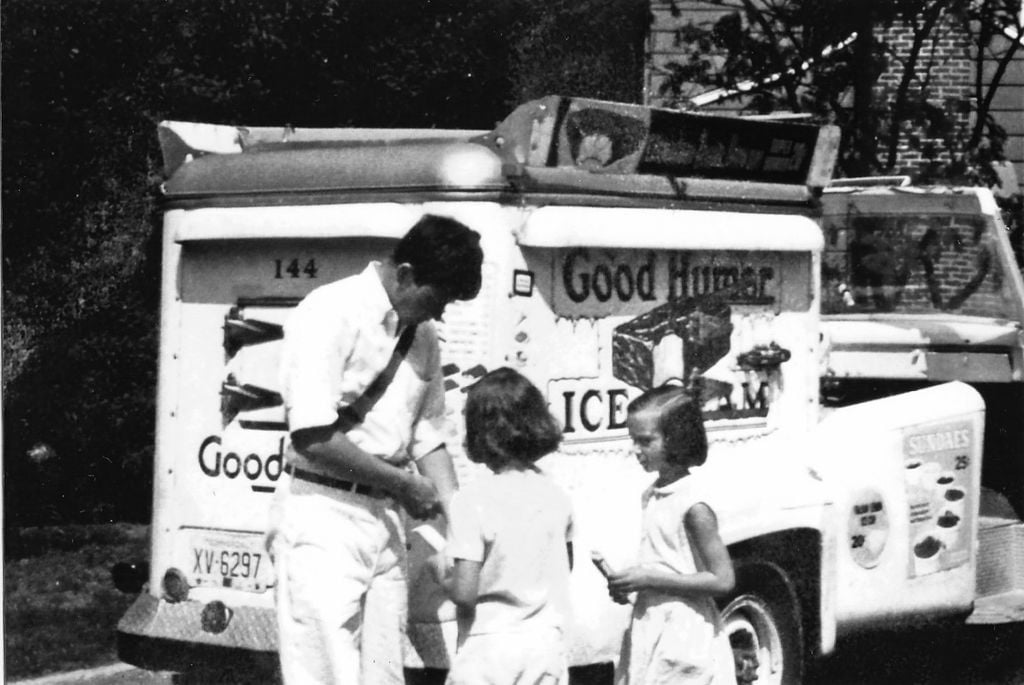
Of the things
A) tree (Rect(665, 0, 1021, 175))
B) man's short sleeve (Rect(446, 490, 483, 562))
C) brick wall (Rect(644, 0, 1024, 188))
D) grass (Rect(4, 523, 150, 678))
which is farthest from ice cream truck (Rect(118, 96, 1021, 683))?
brick wall (Rect(644, 0, 1024, 188))

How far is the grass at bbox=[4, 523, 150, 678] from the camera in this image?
751 centimetres

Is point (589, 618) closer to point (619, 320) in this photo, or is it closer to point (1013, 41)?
point (619, 320)

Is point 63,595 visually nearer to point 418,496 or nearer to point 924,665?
point 924,665

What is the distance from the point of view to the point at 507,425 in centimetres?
439

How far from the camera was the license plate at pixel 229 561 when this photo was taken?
5.65 metres

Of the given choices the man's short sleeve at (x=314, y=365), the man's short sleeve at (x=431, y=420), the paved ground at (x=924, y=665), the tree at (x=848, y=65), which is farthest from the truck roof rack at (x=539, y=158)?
the tree at (x=848, y=65)

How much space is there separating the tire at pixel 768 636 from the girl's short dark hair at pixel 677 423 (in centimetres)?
136

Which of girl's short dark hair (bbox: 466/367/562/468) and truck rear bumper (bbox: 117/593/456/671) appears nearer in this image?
girl's short dark hair (bbox: 466/367/562/468)

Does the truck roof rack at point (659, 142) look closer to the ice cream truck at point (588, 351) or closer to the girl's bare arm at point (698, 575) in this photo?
the ice cream truck at point (588, 351)

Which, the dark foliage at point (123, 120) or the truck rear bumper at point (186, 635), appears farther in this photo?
Answer: the dark foliage at point (123, 120)

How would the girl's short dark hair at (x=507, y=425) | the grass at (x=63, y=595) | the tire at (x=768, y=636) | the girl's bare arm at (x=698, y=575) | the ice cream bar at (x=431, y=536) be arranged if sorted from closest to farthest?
the girl's short dark hair at (x=507, y=425) < the girl's bare arm at (x=698, y=575) < the ice cream bar at (x=431, y=536) < the tire at (x=768, y=636) < the grass at (x=63, y=595)

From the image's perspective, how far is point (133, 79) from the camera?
902 centimetres

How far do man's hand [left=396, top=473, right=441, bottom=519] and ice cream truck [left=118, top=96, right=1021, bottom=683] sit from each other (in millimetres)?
454

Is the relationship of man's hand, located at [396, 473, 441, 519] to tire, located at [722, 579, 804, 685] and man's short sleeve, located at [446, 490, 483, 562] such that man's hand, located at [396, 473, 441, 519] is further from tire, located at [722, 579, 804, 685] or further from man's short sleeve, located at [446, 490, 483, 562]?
tire, located at [722, 579, 804, 685]
